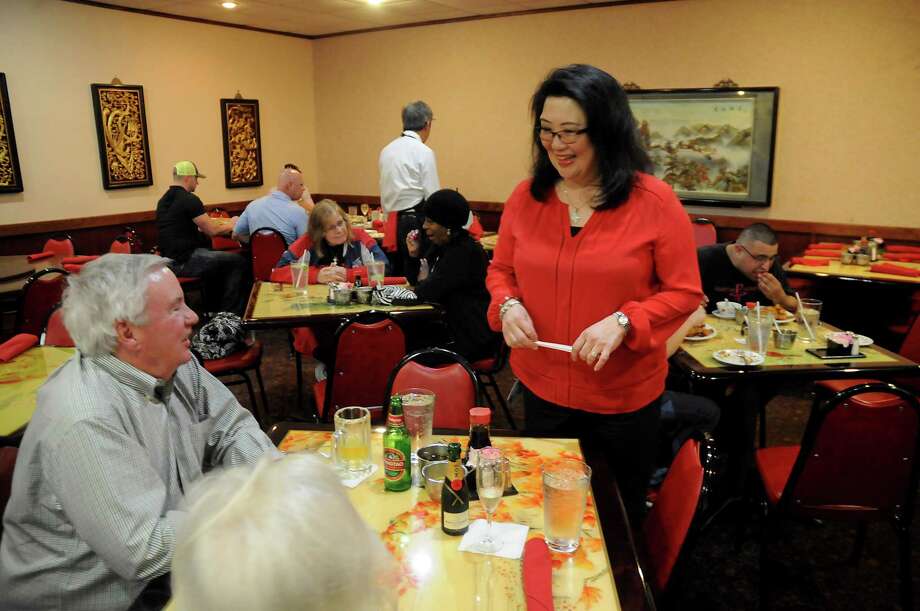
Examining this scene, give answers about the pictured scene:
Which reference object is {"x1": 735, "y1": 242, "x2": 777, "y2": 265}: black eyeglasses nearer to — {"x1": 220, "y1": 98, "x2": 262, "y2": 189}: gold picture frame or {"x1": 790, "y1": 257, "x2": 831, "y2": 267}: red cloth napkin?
{"x1": 790, "y1": 257, "x2": 831, "y2": 267}: red cloth napkin

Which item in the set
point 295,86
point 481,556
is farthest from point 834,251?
point 295,86

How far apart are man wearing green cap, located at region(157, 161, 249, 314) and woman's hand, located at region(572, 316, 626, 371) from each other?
526 cm

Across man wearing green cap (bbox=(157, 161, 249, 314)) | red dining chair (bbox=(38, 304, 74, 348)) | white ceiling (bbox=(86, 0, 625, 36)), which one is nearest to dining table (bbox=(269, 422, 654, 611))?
red dining chair (bbox=(38, 304, 74, 348))

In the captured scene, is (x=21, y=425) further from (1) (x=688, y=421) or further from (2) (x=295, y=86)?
(2) (x=295, y=86)

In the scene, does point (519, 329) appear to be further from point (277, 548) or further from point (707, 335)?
point (707, 335)

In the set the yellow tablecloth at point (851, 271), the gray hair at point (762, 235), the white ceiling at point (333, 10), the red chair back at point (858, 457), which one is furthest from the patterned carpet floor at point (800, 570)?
the white ceiling at point (333, 10)

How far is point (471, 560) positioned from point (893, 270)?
458 centimetres

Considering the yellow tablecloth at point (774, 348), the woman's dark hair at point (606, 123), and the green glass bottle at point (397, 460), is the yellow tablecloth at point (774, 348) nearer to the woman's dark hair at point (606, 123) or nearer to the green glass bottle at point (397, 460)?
the woman's dark hair at point (606, 123)

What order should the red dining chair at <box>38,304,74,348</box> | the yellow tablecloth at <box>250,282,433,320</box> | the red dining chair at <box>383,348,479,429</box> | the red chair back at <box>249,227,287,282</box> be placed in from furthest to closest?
the red chair back at <box>249,227,287,282</box> < the yellow tablecloth at <box>250,282,433,320</box> < the red dining chair at <box>38,304,74,348</box> < the red dining chair at <box>383,348,479,429</box>

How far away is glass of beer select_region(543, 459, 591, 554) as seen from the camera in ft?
4.75

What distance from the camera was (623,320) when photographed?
1860 mm

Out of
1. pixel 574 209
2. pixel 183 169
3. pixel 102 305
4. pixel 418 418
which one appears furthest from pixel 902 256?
pixel 183 169

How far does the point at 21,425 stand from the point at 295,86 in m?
7.49

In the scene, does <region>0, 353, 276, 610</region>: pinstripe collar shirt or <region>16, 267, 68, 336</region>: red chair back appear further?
<region>16, 267, 68, 336</region>: red chair back
